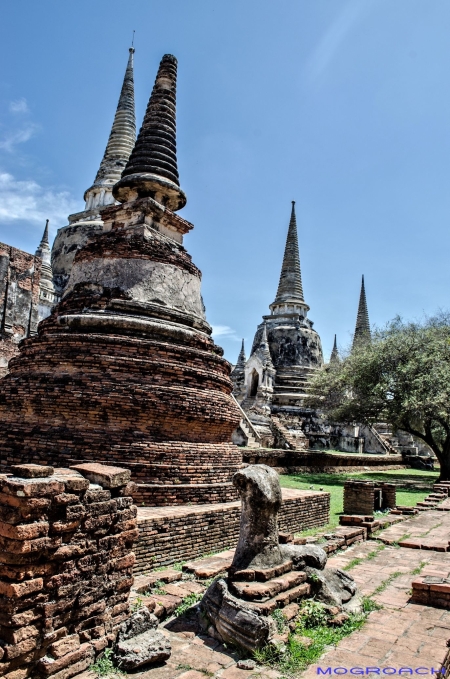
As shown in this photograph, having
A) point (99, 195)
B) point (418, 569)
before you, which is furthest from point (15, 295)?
point (418, 569)

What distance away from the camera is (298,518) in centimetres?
933

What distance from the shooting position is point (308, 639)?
13.7ft

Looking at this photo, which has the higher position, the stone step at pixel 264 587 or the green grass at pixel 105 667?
the stone step at pixel 264 587

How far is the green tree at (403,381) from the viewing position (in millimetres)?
17891

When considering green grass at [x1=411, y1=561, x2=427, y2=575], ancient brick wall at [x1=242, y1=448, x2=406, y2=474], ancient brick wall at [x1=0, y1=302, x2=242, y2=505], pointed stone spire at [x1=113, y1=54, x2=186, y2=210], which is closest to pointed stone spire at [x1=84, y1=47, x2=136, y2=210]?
pointed stone spire at [x1=113, y1=54, x2=186, y2=210]

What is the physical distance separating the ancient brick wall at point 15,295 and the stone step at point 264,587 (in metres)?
13.1

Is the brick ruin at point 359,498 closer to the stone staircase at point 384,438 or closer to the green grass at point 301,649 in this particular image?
the green grass at point 301,649

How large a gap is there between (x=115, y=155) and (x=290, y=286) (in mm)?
15851

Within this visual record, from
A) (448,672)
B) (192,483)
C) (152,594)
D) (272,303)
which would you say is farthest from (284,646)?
(272,303)

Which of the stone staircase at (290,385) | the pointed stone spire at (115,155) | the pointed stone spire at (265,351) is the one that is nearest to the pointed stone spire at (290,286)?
the pointed stone spire at (265,351)

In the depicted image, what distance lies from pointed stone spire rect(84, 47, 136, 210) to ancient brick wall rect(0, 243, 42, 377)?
25.9ft

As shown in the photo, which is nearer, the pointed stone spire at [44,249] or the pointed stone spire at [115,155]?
the pointed stone spire at [115,155]

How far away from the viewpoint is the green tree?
1789 centimetres

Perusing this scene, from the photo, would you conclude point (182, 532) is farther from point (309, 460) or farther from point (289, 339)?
point (289, 339)
